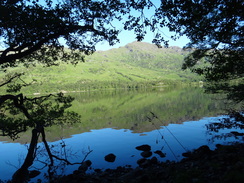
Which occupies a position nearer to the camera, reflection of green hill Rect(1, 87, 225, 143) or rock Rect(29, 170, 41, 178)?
rock Rect(29, 170, 41, 178)

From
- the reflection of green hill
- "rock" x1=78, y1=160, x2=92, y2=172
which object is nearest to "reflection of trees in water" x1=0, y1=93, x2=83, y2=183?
the reflection of green hill

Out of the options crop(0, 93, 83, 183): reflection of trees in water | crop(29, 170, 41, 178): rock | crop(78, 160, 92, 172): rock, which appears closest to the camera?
crop(0, 93, 83, 183): reflection of trees in water

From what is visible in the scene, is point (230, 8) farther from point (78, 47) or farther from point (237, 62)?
point (78, 47)

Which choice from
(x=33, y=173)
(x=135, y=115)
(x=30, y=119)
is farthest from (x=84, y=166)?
(x=135, y=115)

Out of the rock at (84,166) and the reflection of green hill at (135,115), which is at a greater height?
the rock at (84,166)

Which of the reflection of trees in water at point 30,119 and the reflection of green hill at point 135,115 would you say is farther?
the reflection of green hill at point 135,115

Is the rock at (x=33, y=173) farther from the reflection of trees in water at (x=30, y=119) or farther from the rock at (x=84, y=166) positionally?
the rock at (x=84, y=166)

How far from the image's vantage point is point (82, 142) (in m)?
33.6

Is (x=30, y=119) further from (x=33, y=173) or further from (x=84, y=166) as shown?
(x=84, y=166)

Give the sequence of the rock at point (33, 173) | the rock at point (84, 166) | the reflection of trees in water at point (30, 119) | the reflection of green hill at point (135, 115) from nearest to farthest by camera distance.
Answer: the reflection of trees in water at point (30, 119) < the rock at point (33, 173) < the rock at point (84, 166) < the reflection of green hill at point (135, 115)

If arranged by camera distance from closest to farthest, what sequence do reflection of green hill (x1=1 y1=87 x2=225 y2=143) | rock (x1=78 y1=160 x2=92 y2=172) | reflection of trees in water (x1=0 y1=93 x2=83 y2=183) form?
reflection of trees in water (x1=0 y1=93 x2=83 y2=183), rock (x1=78 y1=160 x2=92 y2=172), reflection of green hill (x1=1 y1=87 x2=225 y2=143)

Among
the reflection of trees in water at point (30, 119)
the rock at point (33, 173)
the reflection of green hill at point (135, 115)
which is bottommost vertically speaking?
the reflection of green hill at point (135, 115)

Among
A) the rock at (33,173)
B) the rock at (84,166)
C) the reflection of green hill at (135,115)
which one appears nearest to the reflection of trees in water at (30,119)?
the rock at (33,173)

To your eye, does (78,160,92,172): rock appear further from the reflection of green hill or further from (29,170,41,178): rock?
the reflection of green hill
